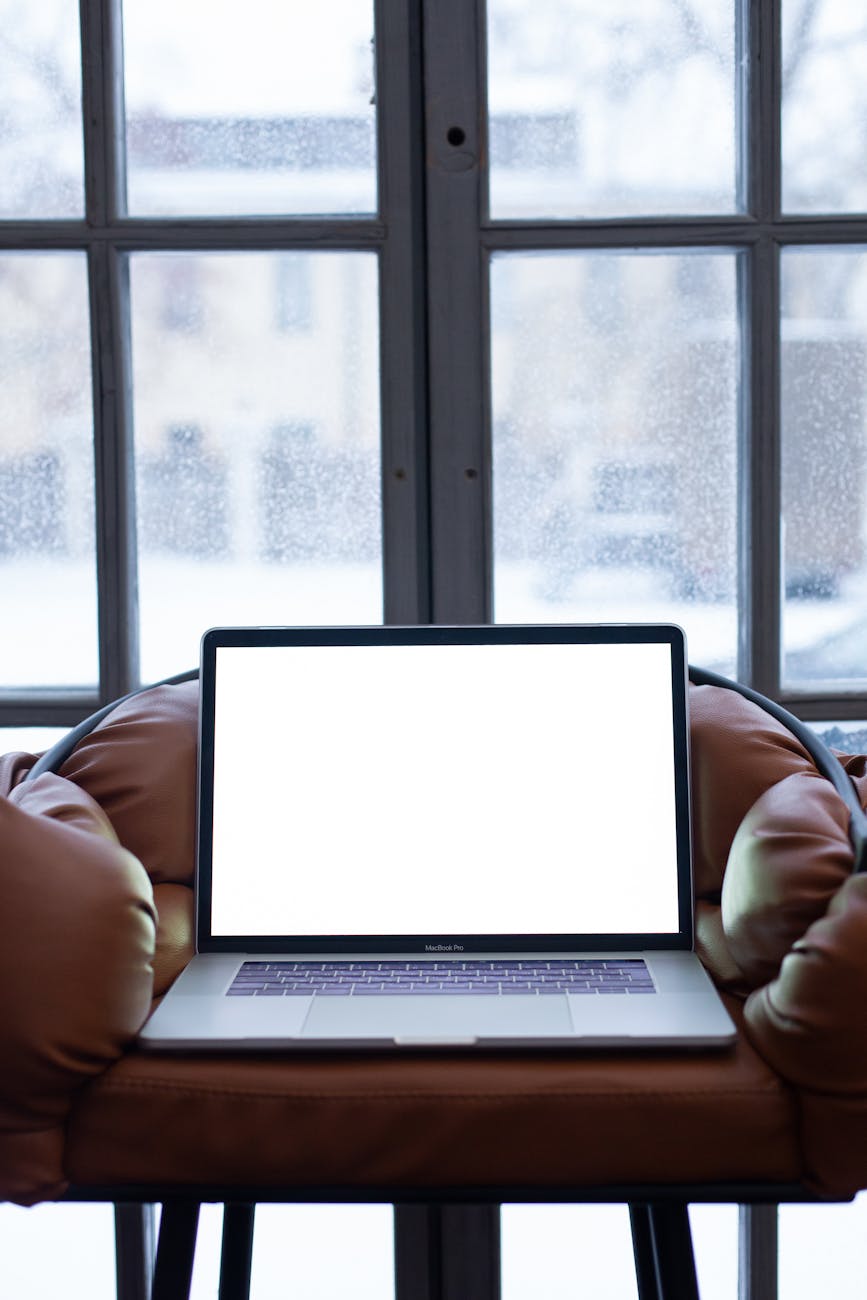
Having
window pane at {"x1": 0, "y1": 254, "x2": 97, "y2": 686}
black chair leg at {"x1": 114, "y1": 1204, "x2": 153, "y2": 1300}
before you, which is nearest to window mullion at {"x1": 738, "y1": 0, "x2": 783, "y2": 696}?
window pane at {"x1": 0, "y1": 254, "x2": 97, "y2": 686}

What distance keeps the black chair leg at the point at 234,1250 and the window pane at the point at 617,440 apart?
758 mm

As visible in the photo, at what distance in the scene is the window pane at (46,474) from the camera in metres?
1.45

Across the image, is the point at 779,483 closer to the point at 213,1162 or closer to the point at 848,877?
the point at 848,877

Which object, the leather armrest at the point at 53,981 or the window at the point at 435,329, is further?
the window at the point at 435,329

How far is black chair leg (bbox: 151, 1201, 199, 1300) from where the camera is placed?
95 cm

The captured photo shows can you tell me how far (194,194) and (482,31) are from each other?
15.8 inches

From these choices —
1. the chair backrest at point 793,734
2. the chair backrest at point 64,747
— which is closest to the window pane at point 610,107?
the chair backrest at point 793,734

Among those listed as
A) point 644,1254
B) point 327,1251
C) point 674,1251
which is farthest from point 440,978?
point 327,1251

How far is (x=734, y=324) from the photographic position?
4.76 feet

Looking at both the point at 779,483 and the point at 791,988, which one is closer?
the point at 791,988

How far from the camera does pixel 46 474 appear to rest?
1470 mm

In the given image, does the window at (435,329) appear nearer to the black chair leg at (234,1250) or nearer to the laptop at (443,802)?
the laptop at (443,802)

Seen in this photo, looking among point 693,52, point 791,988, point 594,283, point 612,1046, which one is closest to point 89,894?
point 612,1046

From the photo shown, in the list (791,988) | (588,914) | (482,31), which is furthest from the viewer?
(482,31)
